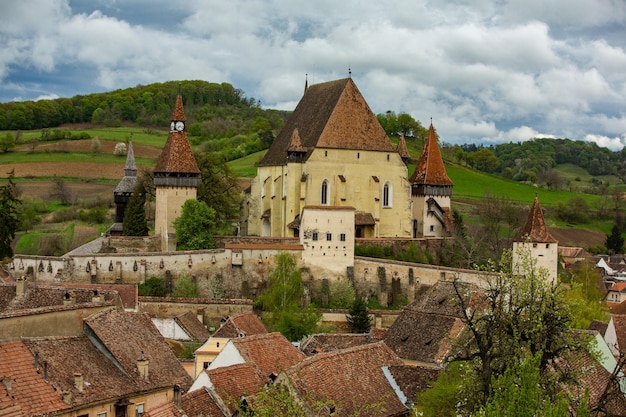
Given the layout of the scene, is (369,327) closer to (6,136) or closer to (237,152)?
(237,152)

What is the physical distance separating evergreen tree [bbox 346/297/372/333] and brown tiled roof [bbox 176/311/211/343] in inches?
339

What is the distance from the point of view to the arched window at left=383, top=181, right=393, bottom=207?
65.9 meters

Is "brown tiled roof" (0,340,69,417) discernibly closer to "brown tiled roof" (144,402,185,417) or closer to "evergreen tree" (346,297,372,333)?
"brown tiled roof" (144,402,185,417)

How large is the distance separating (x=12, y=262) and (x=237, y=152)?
5871 cm

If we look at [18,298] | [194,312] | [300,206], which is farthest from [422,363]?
[300,206]

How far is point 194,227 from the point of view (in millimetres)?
59406

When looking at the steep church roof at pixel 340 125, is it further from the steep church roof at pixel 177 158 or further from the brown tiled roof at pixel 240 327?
the brown tiled roof at pixel 240 327

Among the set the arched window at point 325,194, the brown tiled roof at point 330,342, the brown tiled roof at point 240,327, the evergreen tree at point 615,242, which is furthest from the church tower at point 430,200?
the evergreen tree at point 615,242

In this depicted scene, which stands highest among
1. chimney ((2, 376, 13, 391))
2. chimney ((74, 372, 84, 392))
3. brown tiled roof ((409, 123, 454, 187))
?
brown tiled roof ((409, 123, 454, 187))

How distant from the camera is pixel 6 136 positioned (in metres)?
117

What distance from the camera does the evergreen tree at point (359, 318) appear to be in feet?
172

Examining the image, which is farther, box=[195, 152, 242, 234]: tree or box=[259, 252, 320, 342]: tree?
box=[195, 152, 242, 234]: tree

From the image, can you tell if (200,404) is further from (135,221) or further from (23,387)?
(135,221)

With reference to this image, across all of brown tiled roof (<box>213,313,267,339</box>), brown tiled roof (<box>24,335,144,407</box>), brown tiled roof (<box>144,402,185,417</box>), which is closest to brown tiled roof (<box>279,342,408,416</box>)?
brown tiled roof (<box>144,402,185,417</box>)
